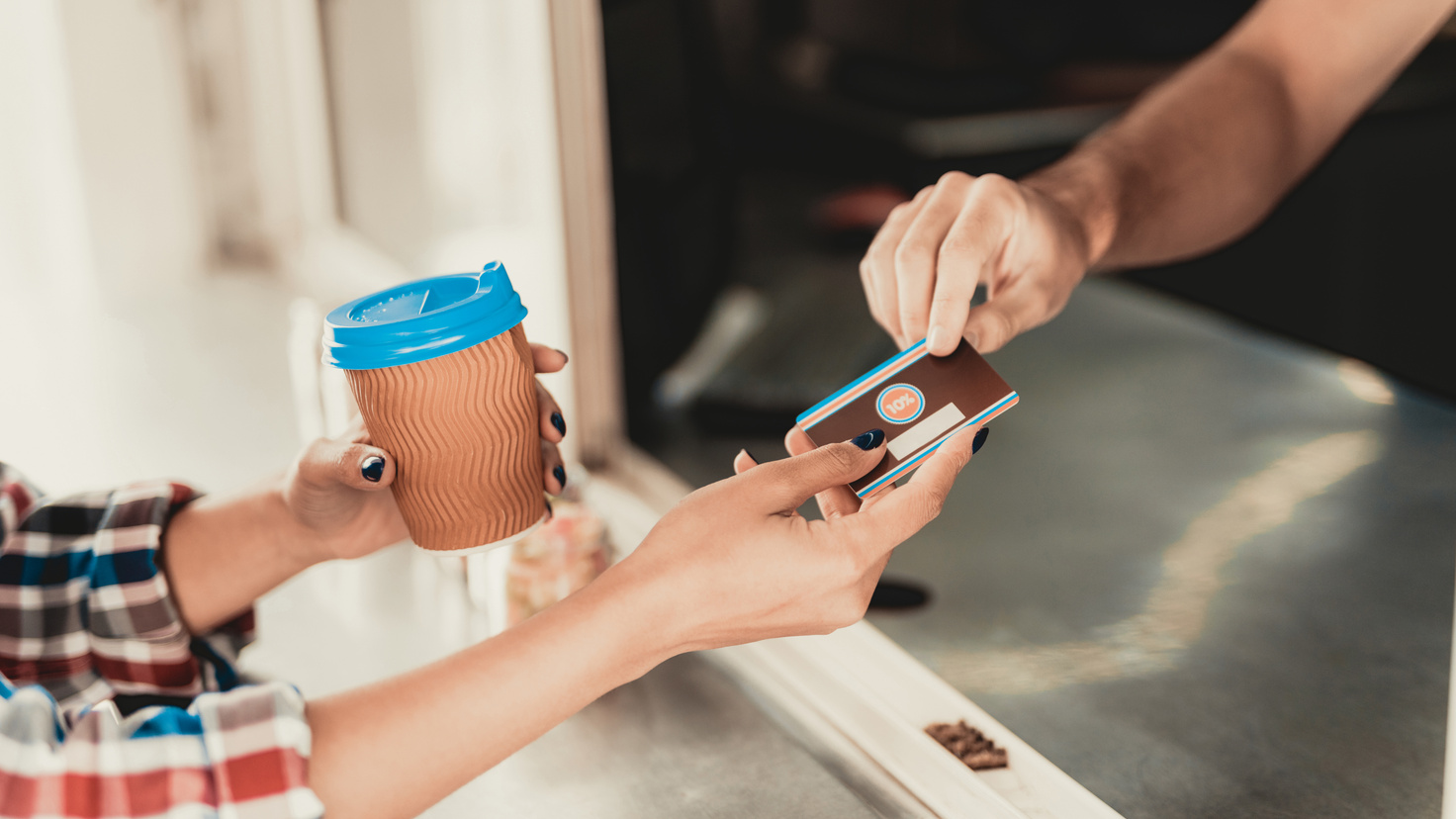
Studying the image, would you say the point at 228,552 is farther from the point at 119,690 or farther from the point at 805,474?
the point at 805,474

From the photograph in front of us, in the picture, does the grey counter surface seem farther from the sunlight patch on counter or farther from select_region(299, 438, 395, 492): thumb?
select_region(299, 438, 395, 492): thumb

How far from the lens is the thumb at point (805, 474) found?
576mm

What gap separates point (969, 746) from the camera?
73 cm

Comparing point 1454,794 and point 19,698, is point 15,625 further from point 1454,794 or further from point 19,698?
point 1454,794

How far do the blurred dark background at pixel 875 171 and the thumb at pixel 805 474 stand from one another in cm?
73

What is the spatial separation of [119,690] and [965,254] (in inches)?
24.6

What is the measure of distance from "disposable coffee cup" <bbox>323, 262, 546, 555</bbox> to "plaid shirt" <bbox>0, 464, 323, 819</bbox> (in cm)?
15

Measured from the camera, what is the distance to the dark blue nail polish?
2.06 feet

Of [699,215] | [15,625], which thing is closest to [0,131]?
[699,215]

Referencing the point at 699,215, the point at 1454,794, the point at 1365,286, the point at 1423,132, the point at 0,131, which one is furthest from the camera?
the point at 0,131

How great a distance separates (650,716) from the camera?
861 millimetres

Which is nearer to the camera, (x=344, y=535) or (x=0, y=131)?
(x=344, y=535)

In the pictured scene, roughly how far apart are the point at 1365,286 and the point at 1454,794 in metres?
0.99

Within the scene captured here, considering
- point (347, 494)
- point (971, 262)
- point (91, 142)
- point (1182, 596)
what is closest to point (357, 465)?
point (347, 494)
